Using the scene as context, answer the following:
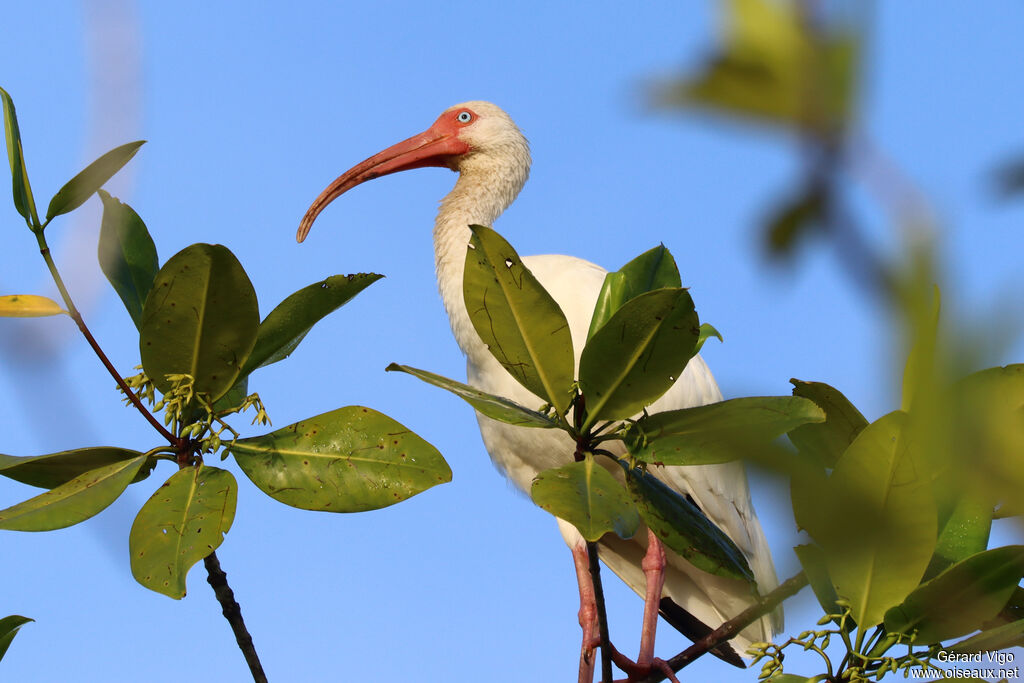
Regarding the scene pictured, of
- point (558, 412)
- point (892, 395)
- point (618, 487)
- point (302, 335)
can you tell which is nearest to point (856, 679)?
point (618, 487)

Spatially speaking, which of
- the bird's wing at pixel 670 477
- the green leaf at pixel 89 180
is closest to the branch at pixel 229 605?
the green leaf at pixel 89 180

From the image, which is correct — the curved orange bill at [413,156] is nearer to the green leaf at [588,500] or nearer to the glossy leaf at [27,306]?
the glossy leaf at [27,306]

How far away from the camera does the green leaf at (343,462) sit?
1937 millimetres

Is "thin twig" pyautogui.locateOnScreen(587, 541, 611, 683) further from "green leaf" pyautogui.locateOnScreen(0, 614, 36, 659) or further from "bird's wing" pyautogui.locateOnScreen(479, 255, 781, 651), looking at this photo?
"bird's wing" pyautogui.locateOnScreen(479, 255, 781, 651)

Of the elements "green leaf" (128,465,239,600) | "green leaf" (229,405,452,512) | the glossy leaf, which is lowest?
"green leaf" (128,465,239,600)

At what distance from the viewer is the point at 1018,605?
84.1 inches

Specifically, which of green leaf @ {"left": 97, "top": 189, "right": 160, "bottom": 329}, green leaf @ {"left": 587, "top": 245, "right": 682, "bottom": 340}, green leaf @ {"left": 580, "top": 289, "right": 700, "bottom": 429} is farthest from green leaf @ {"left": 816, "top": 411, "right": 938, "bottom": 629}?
green leaf @ {"left": 97, "top": 189, "right": 160, "bottom": 329}

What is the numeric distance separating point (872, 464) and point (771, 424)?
12.4 inches

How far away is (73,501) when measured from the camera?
185 centimetres

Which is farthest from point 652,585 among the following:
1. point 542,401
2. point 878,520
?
point 878,520

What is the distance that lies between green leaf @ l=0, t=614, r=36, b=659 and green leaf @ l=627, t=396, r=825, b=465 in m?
1.34

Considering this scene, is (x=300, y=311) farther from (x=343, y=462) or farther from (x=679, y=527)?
(x=679, y=527)

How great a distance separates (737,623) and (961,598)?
57 centimetres

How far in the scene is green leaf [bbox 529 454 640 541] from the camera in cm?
170
